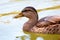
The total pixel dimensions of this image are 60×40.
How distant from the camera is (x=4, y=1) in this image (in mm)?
14711

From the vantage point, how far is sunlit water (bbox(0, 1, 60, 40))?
10.4 metres

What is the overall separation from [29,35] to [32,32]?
0.37 metres

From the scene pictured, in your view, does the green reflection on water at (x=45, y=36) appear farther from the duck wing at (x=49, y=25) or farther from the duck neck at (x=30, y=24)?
the duck neck at (x=30, y=24)

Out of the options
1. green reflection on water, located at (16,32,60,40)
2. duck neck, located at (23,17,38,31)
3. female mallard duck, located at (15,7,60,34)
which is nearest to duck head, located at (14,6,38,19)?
female mallard duck, located at (15,7,60,34)

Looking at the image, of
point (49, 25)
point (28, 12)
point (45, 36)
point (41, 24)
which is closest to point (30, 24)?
point (28, 12)

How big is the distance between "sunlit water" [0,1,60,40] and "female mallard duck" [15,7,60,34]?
21 cm

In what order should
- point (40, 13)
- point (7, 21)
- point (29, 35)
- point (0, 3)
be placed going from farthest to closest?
point (0, 3), point (40, 13), point (7, 21), point (29, 35)

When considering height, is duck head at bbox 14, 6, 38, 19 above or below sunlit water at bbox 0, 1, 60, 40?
above

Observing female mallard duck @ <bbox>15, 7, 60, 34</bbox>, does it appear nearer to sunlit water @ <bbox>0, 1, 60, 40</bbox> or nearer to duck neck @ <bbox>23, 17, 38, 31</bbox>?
duck neck @ <bbox>23, 17, 38, 31</bbox>

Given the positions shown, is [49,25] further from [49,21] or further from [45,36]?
[45,36]

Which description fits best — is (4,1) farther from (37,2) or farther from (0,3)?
(37,2)

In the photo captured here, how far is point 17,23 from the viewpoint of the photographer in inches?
463

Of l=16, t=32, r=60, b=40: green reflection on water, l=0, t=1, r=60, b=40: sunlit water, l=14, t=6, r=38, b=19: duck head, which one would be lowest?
l=16, t=32, r=60, b=40: green reflection on water

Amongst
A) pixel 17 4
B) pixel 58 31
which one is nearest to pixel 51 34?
pixel 58 31
